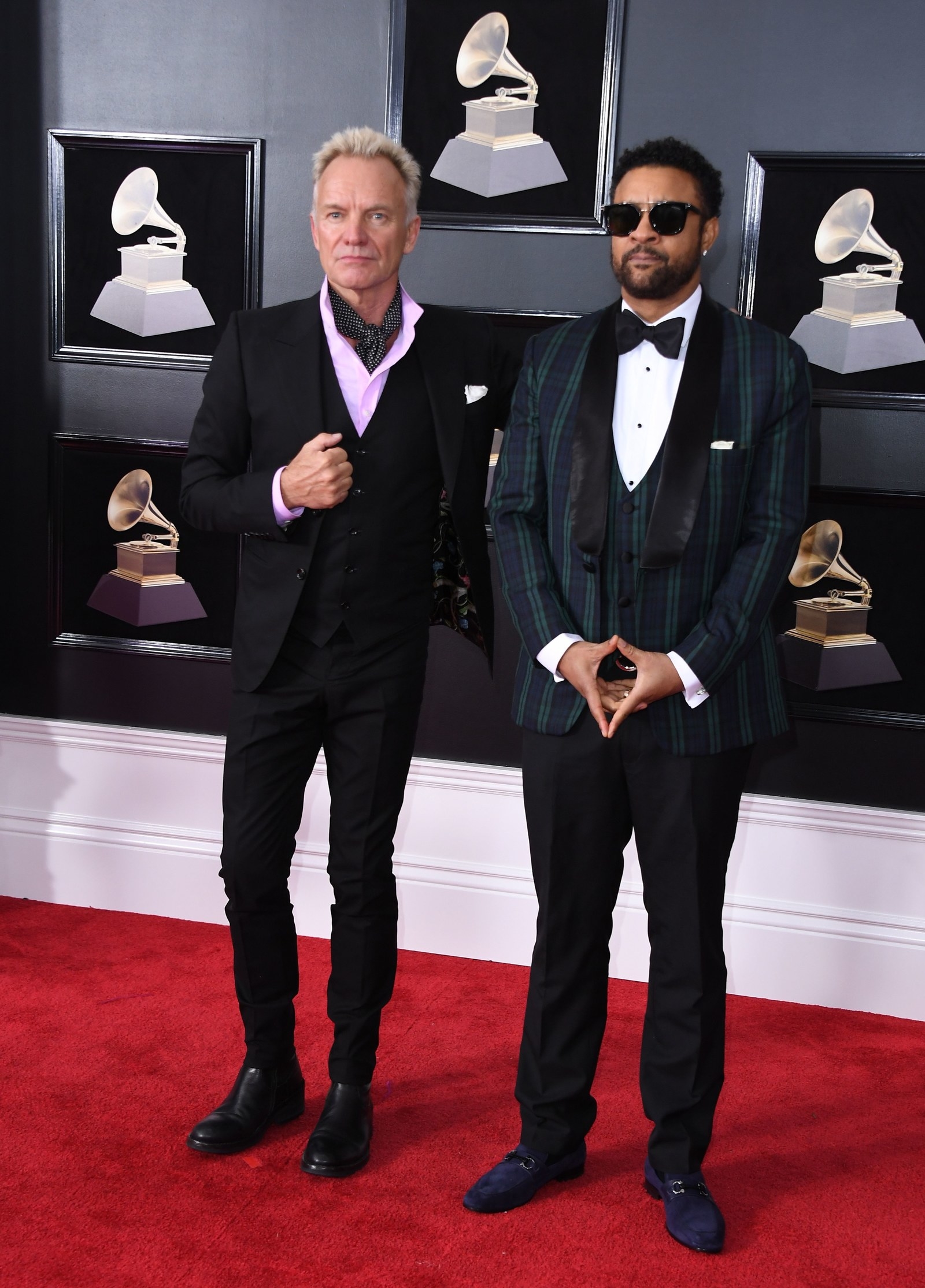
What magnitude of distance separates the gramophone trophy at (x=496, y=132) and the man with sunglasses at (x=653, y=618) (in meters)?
1.09

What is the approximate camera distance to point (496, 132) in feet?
10.7

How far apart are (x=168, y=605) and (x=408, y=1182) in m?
1.88

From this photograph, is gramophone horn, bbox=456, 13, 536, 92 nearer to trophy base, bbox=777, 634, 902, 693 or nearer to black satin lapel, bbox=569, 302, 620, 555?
black satin lapel, bbox=569, 302, 620, 555

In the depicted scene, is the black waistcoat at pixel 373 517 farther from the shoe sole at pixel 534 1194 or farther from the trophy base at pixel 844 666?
the trophy base at pixel 844 666

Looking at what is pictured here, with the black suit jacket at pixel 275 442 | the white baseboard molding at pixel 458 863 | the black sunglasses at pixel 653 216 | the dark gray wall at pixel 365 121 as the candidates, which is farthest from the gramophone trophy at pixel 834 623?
the black sunglasses at pixel 653 216

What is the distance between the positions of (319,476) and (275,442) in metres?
0.23

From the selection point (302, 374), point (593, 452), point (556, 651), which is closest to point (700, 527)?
point (593, 452)

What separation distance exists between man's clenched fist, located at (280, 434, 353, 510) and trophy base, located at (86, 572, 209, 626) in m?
1.46

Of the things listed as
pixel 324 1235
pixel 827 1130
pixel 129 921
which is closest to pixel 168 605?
pixel 129 921

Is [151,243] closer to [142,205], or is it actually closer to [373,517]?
[142,205]

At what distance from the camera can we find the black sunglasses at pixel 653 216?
7.04 feet

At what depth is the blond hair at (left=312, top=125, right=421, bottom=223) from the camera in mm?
2330

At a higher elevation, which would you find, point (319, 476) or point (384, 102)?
point (384, 102)

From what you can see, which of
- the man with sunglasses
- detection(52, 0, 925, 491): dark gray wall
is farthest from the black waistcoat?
detection(52, 0, 925, 491): dark gray wall
